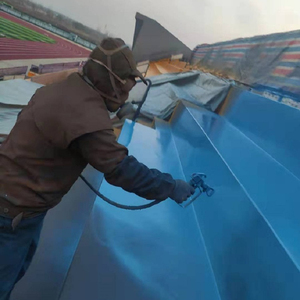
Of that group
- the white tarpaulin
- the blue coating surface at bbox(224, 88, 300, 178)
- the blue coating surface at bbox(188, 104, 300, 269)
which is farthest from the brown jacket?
the white tarpaulin

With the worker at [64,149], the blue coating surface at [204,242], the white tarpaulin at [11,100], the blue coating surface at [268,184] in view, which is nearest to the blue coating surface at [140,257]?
the blue coating surface at [204,242]

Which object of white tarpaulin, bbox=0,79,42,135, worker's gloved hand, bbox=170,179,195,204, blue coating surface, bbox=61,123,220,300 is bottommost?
white tarpaulin, bbox=0,79,42,135

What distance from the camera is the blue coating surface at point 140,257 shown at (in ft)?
4.25

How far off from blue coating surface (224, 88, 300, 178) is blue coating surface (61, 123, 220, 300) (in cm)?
87

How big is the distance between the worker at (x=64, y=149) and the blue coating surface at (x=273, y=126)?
4.64ft

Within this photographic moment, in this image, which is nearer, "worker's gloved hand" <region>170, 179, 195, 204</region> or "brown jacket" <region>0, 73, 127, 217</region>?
"brown jacket" <region>0, 73, 127, 217</region>

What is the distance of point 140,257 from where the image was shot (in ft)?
5.08

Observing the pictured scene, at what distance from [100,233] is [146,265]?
0.31 meters

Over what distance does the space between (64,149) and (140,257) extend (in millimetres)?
804

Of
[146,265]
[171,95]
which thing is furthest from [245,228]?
[171,95]

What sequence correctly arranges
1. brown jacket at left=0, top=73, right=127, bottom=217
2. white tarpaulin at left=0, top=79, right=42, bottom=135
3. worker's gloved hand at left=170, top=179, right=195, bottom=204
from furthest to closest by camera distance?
white tarpaulin at left=0, top=79, right=42, bottom=135 → worker's gloved hand at left=170, top=179, right=195, bottom=204 → brown jacket at left=0, top=73, right=127, bottom=217

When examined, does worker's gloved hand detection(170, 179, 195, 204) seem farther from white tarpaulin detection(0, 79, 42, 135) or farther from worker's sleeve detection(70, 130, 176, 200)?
white tarpaulin detection(0, 79, 42, 135)

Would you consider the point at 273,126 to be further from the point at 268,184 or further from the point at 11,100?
the point at 11,100

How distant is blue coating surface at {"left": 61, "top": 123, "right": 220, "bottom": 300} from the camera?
1.29 m
